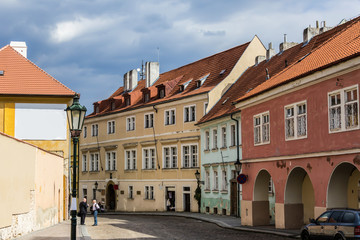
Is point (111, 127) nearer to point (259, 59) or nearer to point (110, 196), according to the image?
point (110, 196)

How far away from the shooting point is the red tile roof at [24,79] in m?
40.0

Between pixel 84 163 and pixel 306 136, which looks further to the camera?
pixel 84 163

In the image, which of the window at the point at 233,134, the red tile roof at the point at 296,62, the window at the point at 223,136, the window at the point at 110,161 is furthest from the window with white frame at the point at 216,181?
the window at the point at 110,161

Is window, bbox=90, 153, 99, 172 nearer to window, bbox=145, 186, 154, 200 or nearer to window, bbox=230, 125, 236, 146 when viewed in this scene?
window, bbox=145, 186, 154, 200

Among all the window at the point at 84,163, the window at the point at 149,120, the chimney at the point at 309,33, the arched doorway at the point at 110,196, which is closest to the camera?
the chimney at the point at 309,33

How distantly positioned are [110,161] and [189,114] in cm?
1411

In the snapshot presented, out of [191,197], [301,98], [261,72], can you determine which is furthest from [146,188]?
[301,98]

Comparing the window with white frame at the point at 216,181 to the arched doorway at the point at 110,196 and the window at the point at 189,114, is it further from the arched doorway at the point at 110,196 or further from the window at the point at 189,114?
the arched doorway at the point at 110,196

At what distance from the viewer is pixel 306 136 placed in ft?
80.2

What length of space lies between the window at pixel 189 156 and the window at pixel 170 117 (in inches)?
114

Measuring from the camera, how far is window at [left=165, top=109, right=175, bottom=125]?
168 feet

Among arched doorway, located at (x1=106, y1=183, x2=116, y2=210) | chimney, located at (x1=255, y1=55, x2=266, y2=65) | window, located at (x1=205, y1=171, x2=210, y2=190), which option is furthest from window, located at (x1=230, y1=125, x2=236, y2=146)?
arched doorway, located at (x1=106, y1=183, x2=116, y2=210)

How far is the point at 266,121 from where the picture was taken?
28.7 meters

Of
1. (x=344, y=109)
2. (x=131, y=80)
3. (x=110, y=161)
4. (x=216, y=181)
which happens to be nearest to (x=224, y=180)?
(x=216, y=181)
